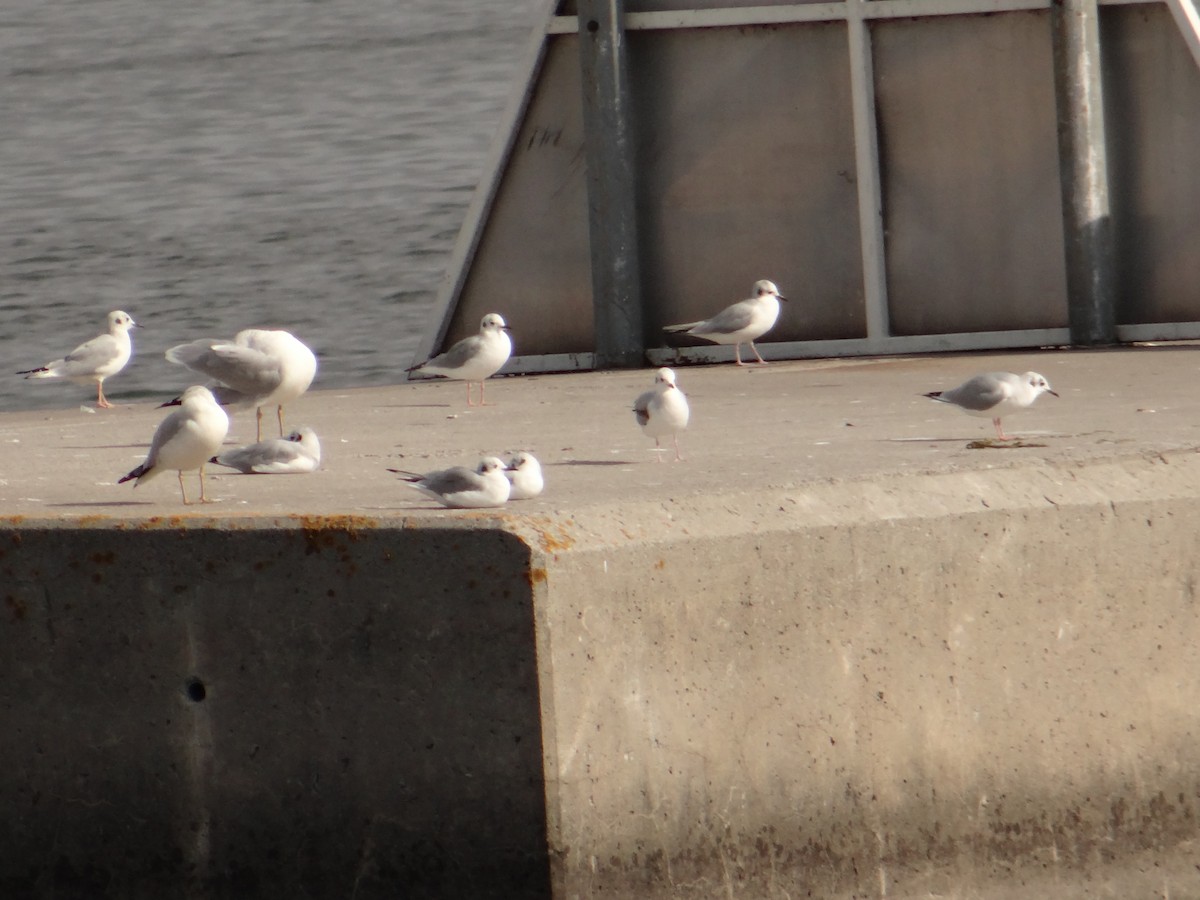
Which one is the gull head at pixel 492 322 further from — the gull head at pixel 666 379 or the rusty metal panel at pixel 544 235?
the gull head at pixel 666 379

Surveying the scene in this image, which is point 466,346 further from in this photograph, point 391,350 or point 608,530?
point 391,350

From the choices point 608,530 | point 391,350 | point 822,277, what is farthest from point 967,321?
point 391,350

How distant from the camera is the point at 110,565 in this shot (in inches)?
196

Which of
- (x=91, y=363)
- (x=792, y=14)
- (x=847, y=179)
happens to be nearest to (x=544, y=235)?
(x=847, y=179)

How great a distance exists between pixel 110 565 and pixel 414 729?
84 centimetres

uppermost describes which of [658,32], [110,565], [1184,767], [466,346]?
[658,32]

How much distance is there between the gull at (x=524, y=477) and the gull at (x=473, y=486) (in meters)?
0.07

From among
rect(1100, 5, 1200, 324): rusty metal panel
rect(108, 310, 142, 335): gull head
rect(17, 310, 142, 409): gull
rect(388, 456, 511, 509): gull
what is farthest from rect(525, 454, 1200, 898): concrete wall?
rect(108, 310, 142, 335): gull head

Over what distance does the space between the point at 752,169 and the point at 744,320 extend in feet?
4.08

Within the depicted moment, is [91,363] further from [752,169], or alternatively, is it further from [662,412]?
[662,412]

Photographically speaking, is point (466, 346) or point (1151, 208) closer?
point (466, 346)

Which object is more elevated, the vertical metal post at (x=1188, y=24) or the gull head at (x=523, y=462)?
the vertical metal post at (x=1188, y=24)

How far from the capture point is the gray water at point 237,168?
26695 mm

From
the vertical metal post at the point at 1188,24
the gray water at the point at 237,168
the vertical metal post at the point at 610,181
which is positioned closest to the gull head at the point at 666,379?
the vertical metal post at the point at 610,181
